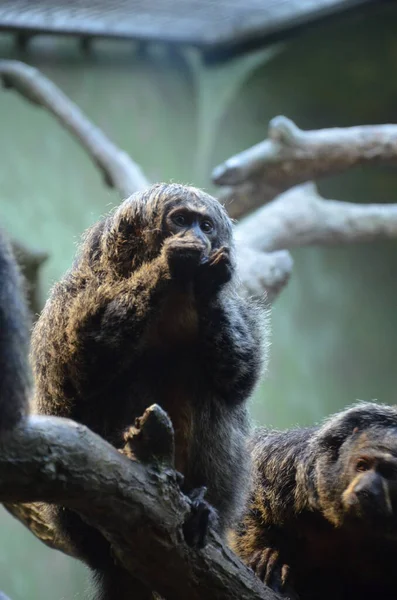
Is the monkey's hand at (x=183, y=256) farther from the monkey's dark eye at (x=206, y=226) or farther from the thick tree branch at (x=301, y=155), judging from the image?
the thick tree branch at (x=301, y=155)

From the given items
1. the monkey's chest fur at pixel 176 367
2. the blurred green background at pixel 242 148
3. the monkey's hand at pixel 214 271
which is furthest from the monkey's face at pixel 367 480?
the blurred green background at pixel 242 148

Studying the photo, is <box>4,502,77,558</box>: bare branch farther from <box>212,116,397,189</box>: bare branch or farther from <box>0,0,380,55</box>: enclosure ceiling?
<box>0,0,380,55</box>: enclosure ceiling

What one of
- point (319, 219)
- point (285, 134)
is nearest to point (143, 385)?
point (285, 134)

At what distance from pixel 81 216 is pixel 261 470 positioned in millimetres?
3854

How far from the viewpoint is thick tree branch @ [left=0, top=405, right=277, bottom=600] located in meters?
1.95

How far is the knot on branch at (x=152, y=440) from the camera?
2182mm

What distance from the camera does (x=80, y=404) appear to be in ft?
9.09

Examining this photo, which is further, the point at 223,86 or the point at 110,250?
the point at 223,86

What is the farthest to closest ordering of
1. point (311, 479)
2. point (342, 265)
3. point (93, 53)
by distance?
1. point (342, 265)
2. point (93, 53)
3. point (311, 479)

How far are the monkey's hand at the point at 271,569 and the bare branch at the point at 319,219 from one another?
2.68m

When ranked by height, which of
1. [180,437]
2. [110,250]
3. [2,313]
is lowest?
[2,313]

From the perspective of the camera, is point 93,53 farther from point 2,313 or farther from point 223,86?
point 2,313

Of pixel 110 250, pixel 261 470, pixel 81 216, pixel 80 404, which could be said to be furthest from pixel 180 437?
pixel 81 216

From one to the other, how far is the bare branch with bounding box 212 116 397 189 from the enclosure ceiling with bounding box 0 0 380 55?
5.83ft
